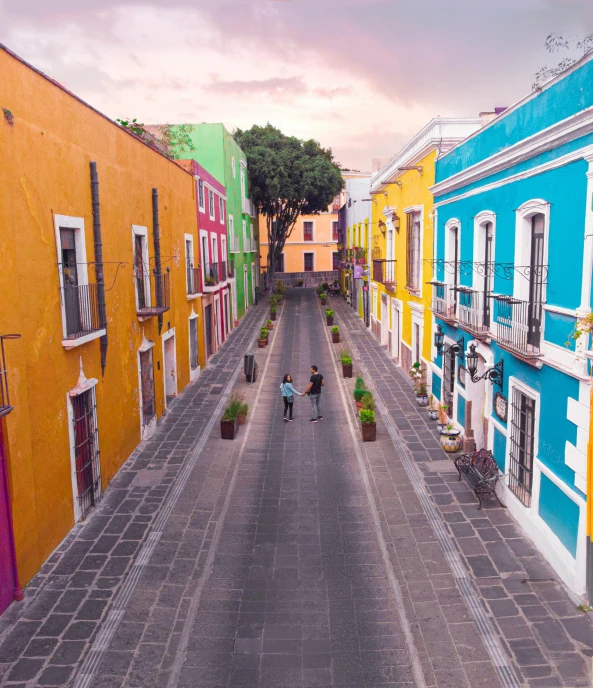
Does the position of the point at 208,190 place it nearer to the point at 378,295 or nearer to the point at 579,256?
the point at 378,295

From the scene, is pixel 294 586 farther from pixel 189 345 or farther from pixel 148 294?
pixel 189 345

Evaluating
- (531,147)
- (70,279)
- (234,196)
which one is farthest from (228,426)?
(234,196)

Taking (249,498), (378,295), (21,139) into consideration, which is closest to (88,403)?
(249,498)

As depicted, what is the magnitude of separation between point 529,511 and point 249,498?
16.0ft

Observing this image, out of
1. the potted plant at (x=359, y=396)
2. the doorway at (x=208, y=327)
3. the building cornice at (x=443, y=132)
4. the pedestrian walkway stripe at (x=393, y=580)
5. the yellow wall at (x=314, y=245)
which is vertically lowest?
→ the pedestrian walkway stripe at (x=393, y=580)

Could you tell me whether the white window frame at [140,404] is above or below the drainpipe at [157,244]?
below

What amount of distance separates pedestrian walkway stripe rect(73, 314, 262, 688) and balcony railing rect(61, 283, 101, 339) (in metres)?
3.41

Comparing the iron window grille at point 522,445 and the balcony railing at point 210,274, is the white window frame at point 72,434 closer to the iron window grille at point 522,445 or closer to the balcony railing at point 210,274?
the iron window grille at point 522,445

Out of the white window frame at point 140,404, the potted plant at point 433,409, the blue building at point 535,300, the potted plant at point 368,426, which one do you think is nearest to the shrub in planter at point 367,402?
the potted plant at point 368,426

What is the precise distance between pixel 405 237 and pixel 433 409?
6877mm

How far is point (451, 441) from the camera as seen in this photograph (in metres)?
13.0

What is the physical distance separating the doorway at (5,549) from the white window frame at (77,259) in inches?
97.0

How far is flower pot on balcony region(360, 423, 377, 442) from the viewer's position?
1379 centimetres

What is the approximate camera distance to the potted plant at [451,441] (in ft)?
42.8
